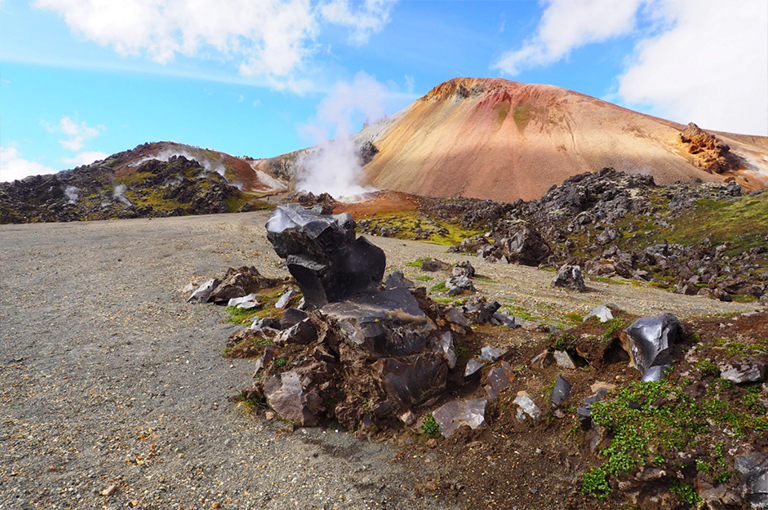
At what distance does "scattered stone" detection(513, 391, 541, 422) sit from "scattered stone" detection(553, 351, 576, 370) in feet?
4.24

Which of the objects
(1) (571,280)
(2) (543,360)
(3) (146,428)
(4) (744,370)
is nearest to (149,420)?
(3) (146,428)

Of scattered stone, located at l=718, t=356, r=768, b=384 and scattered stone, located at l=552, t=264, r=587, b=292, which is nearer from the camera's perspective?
scattered stone, located at l=718, t=356, r=768, b=384

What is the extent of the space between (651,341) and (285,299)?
1134 cm

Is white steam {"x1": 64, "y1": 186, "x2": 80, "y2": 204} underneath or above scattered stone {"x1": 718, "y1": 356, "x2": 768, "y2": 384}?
above

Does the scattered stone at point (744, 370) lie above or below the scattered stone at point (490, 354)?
above

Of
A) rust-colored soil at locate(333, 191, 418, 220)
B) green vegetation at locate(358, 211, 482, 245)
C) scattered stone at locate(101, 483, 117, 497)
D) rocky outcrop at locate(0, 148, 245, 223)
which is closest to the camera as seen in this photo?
scattered stone at locate(101, 483, 117, 497)

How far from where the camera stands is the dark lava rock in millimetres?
10930

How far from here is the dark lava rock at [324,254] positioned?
10.9 meters

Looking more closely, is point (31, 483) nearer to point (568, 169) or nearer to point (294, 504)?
point (294, 504)

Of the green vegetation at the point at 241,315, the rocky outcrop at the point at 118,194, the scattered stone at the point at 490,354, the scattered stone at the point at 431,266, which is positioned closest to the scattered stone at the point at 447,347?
the scattered stone at the point at 490,354

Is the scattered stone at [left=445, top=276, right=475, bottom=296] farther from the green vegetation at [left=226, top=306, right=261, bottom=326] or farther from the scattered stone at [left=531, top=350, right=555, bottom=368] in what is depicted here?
the scattered stone at [left=531, top=350, right=555, bottom=368]

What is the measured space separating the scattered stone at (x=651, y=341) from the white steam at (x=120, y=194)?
7136 cm

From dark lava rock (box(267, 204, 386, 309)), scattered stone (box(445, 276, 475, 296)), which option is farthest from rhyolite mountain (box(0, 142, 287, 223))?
dark lava rock (box(267, 204, 386, 309))

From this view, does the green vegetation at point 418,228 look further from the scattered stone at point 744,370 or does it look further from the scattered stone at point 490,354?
Answer: the scattered stone at point 744,370
